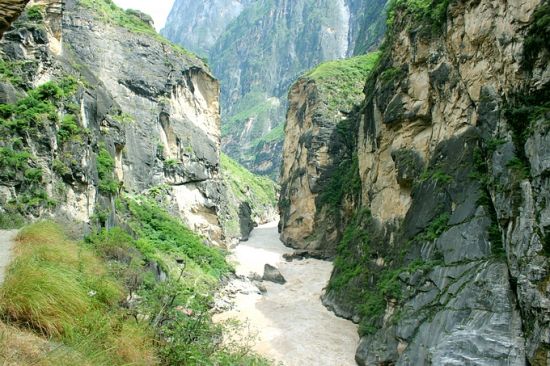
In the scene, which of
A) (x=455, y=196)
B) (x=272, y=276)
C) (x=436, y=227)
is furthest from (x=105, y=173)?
(x=272, y=276)

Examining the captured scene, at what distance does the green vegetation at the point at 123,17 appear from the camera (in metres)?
37.0

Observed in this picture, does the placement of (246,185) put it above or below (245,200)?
above

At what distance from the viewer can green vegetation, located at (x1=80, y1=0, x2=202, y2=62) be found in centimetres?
3703

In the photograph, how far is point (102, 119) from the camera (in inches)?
957

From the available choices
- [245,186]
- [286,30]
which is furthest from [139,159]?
[286,30]

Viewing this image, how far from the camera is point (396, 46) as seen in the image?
78.9 feet

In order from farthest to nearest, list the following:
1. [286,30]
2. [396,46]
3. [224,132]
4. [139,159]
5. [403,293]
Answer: [286,30] < [224,132] < [139,159] < [396,46] < [403,293]

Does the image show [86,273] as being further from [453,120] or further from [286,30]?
[286,30]

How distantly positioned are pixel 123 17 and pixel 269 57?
428ft

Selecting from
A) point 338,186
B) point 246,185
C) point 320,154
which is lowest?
point 246,185

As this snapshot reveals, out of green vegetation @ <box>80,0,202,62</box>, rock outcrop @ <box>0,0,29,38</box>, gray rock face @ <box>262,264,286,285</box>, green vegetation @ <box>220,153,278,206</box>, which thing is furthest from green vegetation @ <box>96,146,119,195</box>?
green vegetation @ <box>220,153,278,206</box>

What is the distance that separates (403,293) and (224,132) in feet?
443

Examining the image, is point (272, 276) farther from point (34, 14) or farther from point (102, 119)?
point (34, 14)

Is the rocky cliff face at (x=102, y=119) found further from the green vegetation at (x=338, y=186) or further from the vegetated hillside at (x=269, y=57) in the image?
the vegetated hillside at (x=269, y=57)
